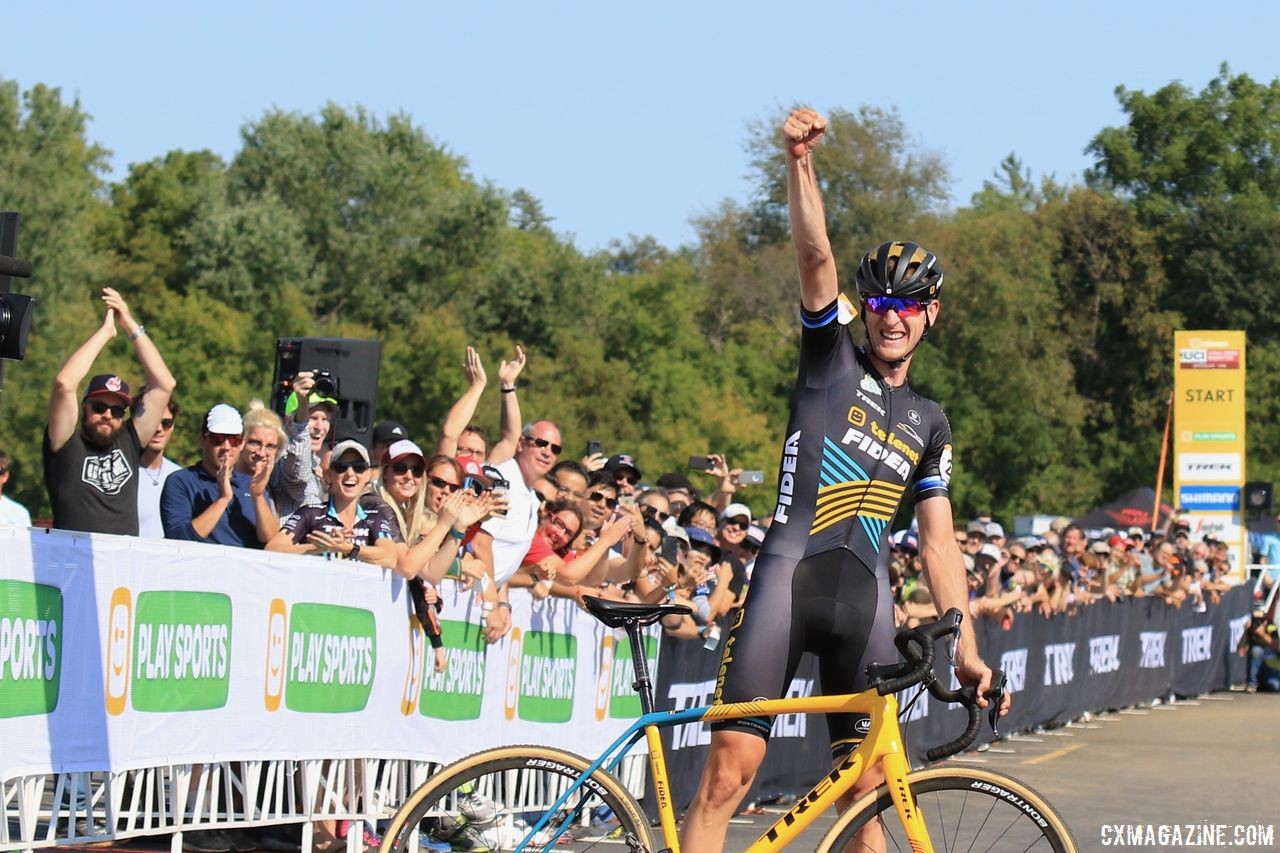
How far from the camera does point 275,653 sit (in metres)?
8.37

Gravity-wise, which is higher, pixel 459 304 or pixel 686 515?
pixel 459 304

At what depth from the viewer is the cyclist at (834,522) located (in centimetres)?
589

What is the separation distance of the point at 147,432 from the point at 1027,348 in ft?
206

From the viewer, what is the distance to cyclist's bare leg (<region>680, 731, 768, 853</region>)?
19.3 ft

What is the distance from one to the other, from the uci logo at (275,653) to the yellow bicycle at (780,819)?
2447mm

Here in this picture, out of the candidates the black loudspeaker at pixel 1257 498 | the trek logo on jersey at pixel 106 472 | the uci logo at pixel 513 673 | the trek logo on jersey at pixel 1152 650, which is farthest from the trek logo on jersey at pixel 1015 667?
the black loudspeaker at pixel 1257 498

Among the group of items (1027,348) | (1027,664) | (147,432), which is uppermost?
(1027,348)

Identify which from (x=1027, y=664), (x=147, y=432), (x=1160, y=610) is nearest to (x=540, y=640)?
(x=147, y=432)

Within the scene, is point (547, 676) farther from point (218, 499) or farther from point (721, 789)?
point (721, 789)

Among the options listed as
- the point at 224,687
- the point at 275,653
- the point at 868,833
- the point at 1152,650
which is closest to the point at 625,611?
the point at 868,833

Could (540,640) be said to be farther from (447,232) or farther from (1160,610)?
(447,232)

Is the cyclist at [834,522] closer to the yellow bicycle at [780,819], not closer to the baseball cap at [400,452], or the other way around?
the yellow bicycle at [780,819]

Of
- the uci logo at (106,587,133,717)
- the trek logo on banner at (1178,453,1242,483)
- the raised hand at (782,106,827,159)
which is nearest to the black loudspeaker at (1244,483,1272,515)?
the trek logo on banner at (1178,453,1242,483)

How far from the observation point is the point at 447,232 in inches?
2928
